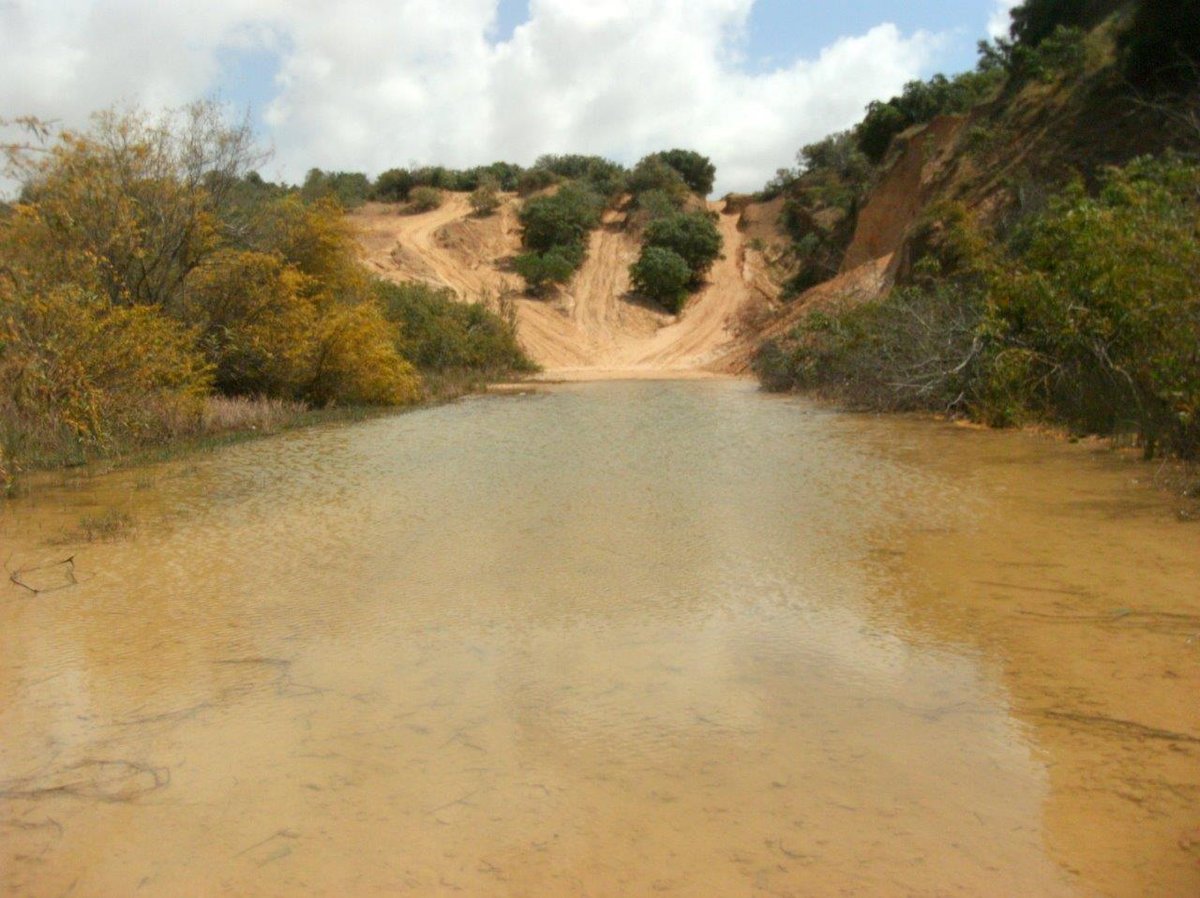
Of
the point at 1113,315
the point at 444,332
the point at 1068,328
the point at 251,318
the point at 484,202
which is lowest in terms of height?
the point at 1068,328

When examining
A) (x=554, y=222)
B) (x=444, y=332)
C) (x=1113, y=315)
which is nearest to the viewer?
(x=1113, y=315)

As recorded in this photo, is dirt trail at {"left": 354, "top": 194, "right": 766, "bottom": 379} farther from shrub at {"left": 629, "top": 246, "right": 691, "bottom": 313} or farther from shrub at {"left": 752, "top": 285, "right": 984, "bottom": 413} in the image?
shrub at {"left": 752, "top": 285, "right": 984, "bottom": 413}

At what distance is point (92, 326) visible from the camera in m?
12.3

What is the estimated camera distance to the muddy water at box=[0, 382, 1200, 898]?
137 inches

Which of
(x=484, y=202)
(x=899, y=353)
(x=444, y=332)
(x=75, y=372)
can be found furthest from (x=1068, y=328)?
(x=484, y=202)

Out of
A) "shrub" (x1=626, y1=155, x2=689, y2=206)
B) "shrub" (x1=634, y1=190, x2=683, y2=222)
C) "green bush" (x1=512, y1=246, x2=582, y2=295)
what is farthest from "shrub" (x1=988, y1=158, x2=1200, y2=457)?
"shrub" (x1=626, y1=155, x2=689, y2=206)

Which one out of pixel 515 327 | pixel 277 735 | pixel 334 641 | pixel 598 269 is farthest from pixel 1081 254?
pixel 598 269

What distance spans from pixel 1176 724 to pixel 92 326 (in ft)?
39.1

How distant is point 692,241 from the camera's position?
47500mm

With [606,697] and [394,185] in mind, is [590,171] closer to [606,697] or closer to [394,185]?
[394,185]

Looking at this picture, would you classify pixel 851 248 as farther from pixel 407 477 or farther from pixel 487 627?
pixel 487 627

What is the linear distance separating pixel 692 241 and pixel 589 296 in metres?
6.32

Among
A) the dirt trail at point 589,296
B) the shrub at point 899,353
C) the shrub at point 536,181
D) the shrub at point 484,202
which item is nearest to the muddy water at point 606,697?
the shrub at point 899,353

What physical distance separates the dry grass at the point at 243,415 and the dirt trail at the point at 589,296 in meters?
16.0
